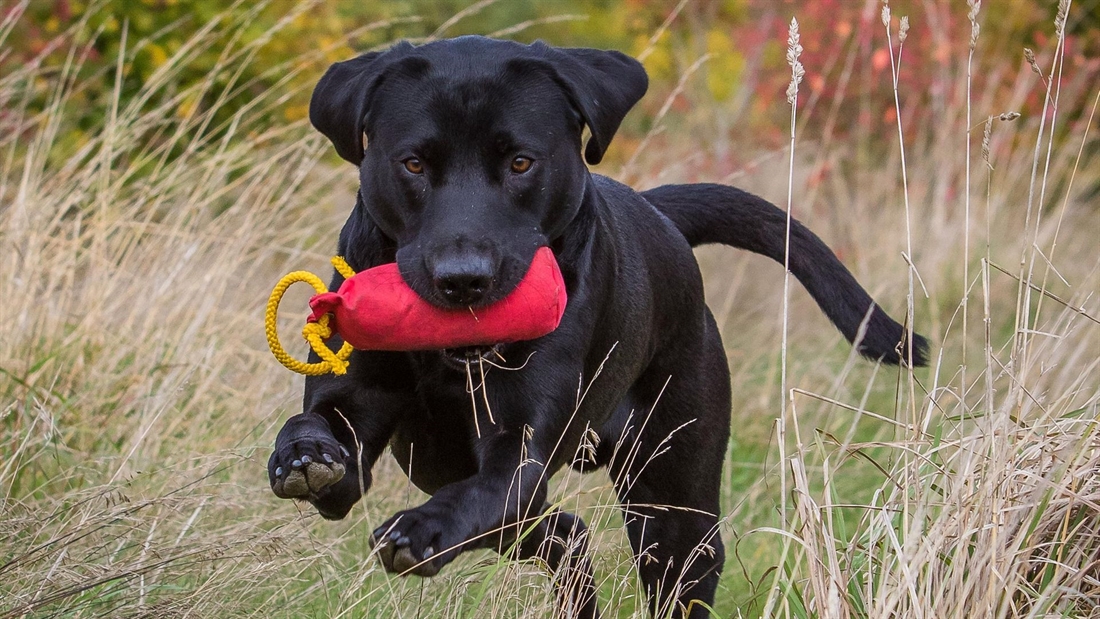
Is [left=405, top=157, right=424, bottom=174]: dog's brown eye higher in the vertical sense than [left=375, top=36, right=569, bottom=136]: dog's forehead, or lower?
lower

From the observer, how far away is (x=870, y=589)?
110 inches

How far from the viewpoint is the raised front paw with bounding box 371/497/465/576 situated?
2734 mm

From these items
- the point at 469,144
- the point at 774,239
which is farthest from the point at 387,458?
the point at 469,144

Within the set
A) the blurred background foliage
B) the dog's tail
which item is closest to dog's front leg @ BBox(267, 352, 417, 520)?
the dog's tail

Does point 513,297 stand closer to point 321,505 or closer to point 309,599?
point 321,505

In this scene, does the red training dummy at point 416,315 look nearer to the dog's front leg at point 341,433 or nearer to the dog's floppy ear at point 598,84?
the dog's front leg at point 341,433

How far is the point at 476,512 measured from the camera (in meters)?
2.92

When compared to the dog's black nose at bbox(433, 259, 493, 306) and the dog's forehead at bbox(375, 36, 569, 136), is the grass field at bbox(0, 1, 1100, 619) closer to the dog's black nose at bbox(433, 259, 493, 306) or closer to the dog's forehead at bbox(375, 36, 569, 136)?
the dog's black nose at bbox(433, 259, 493, 306)

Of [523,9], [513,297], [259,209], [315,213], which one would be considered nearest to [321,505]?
[513,297]

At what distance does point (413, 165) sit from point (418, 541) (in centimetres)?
96

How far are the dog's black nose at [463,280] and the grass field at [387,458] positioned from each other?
1.73 ft

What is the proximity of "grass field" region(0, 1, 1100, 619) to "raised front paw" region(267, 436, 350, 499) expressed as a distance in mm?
285

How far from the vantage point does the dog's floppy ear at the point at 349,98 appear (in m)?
3.39

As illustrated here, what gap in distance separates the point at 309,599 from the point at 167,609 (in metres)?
0.87
